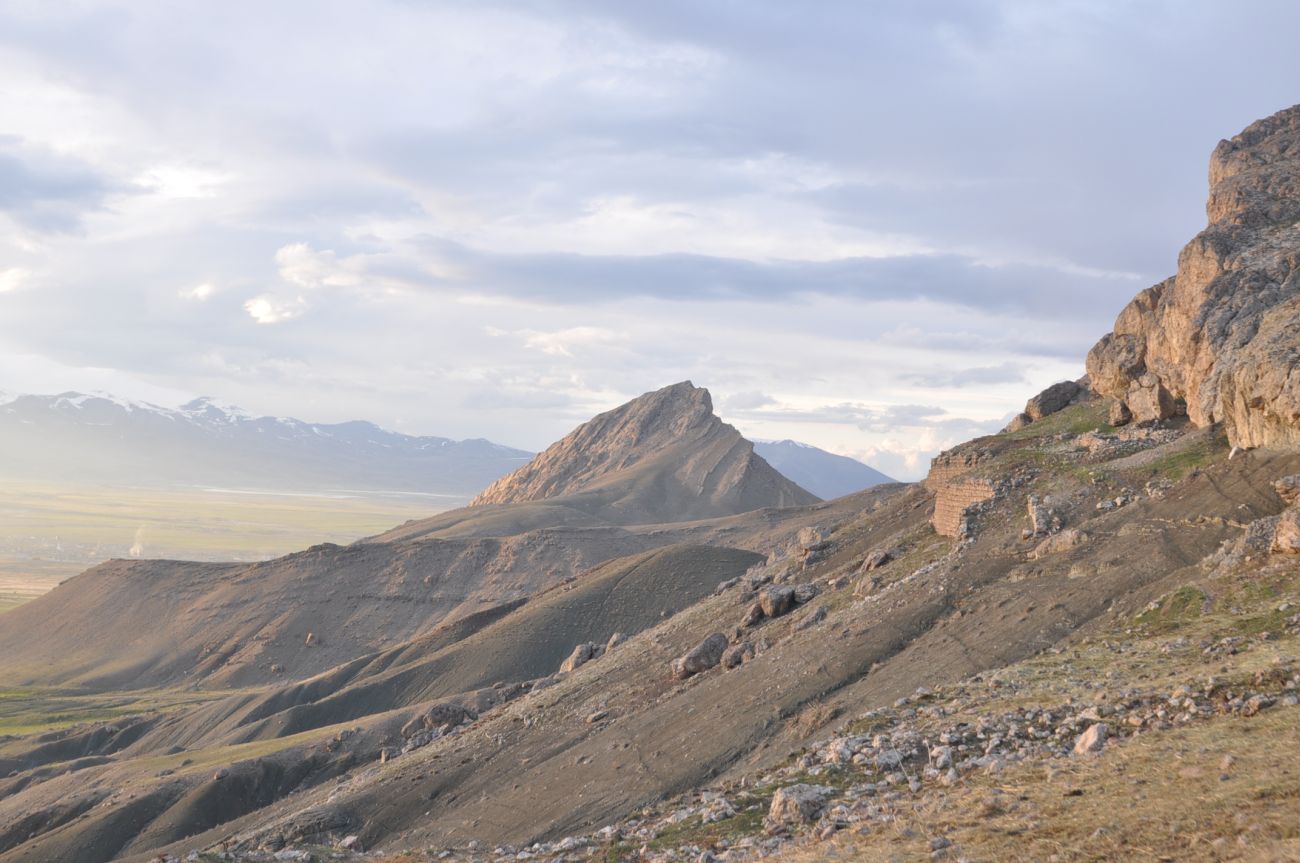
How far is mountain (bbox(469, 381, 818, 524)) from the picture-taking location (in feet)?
509

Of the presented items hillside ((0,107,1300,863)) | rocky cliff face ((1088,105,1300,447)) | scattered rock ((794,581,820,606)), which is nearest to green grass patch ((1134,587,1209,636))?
hillside ((0,107,1300,863))

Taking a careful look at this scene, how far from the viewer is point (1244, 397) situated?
3394 centimetres

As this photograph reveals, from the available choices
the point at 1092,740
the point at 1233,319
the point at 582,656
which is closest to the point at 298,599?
the point at 582,656

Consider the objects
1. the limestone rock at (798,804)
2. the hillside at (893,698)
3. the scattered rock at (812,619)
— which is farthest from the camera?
the scattered rock at (812,619)

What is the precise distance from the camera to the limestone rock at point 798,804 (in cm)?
1933

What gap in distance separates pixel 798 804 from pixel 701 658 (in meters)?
20.9

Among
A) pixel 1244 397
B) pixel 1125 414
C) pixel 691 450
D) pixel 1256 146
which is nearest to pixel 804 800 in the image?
pixel 1244 397

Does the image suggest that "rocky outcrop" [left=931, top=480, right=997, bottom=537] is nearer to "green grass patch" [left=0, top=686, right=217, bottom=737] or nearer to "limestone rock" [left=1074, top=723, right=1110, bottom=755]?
"limestone rock" [left=1074, top=723, right=1110, bottom=755]

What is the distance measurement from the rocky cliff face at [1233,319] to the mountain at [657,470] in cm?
10438

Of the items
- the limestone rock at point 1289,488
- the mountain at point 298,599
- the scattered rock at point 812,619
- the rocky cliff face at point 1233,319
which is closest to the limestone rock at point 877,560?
the scattered rock at point 812,619

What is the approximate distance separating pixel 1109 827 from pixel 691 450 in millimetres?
157840

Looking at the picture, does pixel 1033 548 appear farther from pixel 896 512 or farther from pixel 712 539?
pixel 712 539

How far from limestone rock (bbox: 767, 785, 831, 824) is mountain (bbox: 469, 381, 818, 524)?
126632 mm

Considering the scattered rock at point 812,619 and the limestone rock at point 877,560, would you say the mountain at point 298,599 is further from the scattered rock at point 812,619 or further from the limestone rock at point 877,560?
the scattered rock at point 812,619
